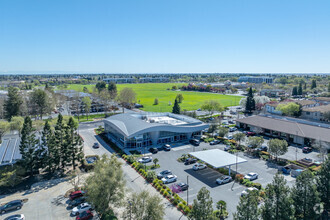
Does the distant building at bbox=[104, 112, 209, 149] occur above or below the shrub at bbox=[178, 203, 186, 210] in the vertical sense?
above

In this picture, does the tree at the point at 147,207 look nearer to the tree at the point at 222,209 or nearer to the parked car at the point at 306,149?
the tree at the point at 222,209

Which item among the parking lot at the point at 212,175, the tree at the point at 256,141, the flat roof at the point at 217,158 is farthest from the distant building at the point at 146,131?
the tree at the point at 256,141

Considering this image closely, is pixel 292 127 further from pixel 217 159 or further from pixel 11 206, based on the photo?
pixel 11 206

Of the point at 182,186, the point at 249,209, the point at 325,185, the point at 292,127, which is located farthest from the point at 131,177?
the point at 292,127

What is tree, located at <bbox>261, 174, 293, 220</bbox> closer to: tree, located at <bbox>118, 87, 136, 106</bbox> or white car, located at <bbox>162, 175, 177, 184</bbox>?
white car, located at <bbox>162, 175, 177, 184</bbox>

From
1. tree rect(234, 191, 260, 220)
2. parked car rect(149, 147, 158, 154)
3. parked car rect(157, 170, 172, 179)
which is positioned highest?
tree rect(234, 191, 260, 220)

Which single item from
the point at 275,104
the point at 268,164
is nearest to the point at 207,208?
the point at 268,164

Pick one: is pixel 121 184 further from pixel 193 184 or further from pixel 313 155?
pixel 313 155

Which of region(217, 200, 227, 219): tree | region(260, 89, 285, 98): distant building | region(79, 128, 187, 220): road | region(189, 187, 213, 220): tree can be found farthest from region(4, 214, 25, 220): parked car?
region(260, 89, 285, 98): distant building
